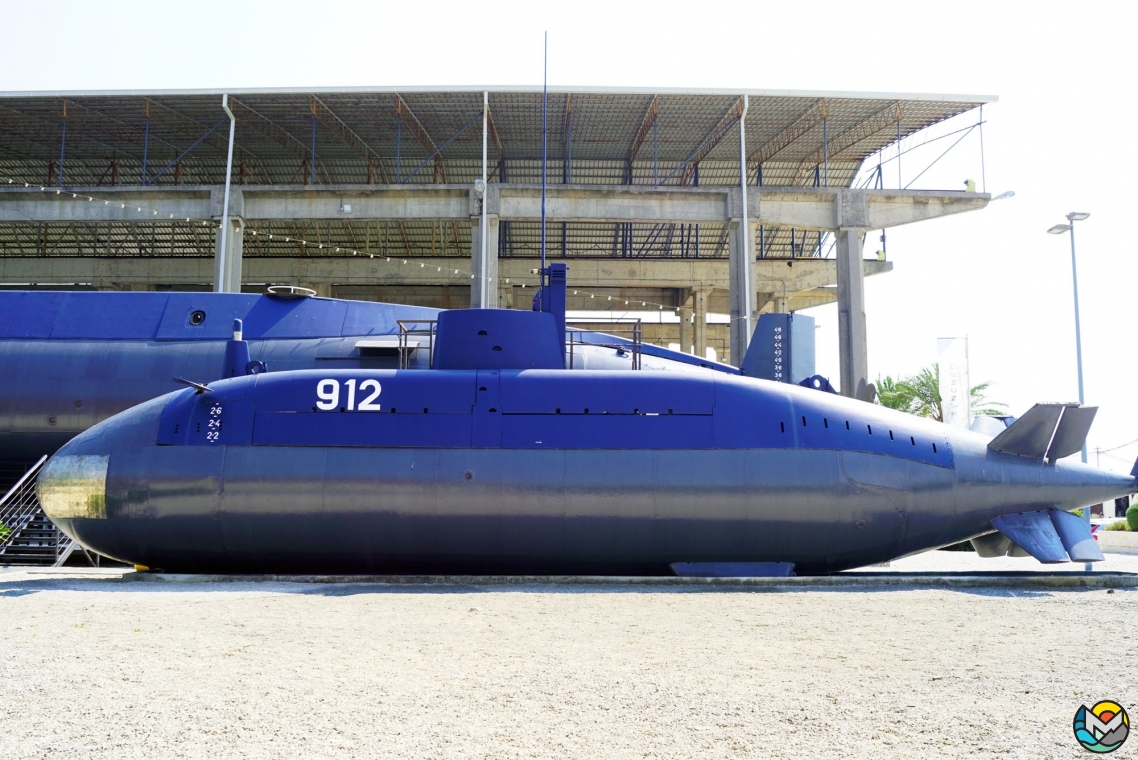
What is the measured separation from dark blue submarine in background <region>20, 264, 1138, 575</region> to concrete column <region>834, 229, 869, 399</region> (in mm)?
20210

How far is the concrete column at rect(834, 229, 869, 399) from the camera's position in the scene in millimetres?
34094

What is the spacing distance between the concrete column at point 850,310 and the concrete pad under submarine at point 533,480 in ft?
66.5

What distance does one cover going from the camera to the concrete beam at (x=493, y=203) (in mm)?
33188

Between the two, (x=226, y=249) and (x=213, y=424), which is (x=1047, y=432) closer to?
(x=213, y=424)

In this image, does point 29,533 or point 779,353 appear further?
point 29,533

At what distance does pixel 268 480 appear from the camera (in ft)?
42.9

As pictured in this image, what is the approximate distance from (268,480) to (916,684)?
9604 mm

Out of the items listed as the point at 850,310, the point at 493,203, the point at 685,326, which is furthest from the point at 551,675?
the point at 685,326

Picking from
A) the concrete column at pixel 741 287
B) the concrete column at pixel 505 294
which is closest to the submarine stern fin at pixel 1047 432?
the concrete column at pixel 741 287

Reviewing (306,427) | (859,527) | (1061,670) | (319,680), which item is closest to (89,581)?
→ (306,427)

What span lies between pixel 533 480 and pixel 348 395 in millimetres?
3111

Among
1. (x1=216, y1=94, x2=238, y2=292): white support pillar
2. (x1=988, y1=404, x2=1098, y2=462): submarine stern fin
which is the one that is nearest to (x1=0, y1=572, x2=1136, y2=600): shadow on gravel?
(x1=988, y1=404, x2=1098, y2=462): submarine stern fin

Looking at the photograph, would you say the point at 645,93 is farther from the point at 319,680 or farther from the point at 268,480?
the point at 319,680

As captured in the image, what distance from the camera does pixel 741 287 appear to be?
1310 inches
